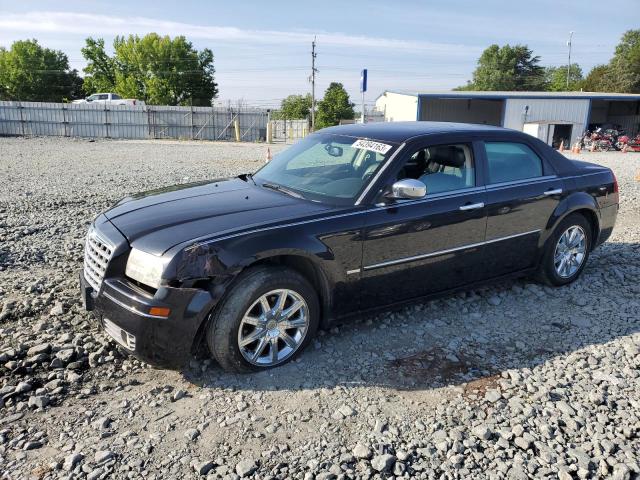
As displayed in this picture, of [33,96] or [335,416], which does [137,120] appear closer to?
[335,416]

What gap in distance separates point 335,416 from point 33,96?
78.0m

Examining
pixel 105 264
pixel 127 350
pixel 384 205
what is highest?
pixel 384 205

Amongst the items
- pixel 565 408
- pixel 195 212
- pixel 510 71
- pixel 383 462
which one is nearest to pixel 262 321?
pixel 195 212

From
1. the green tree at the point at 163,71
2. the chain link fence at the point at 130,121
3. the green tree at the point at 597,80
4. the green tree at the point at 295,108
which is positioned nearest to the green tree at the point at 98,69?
the green tree at the point at 163,71

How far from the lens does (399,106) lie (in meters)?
45.8

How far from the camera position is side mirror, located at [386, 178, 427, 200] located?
3.92 metres

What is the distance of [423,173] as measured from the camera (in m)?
4.45

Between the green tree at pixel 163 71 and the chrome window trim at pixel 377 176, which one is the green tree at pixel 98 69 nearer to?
the green tree at pixel 163 71

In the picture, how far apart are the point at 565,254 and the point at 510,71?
90751mm

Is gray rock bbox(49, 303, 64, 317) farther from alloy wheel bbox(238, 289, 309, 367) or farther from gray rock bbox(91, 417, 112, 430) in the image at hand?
alloy wheel bbox(238, 289, 309, 367)

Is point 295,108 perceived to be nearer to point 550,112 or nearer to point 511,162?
point 550,112

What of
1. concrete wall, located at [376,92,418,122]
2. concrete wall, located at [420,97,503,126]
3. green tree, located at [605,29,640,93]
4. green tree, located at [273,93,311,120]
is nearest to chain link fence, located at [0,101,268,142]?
concrete wall, located at [376,92,418,122]

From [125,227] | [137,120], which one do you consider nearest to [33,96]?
[137,120]

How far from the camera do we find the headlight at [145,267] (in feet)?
10.6
